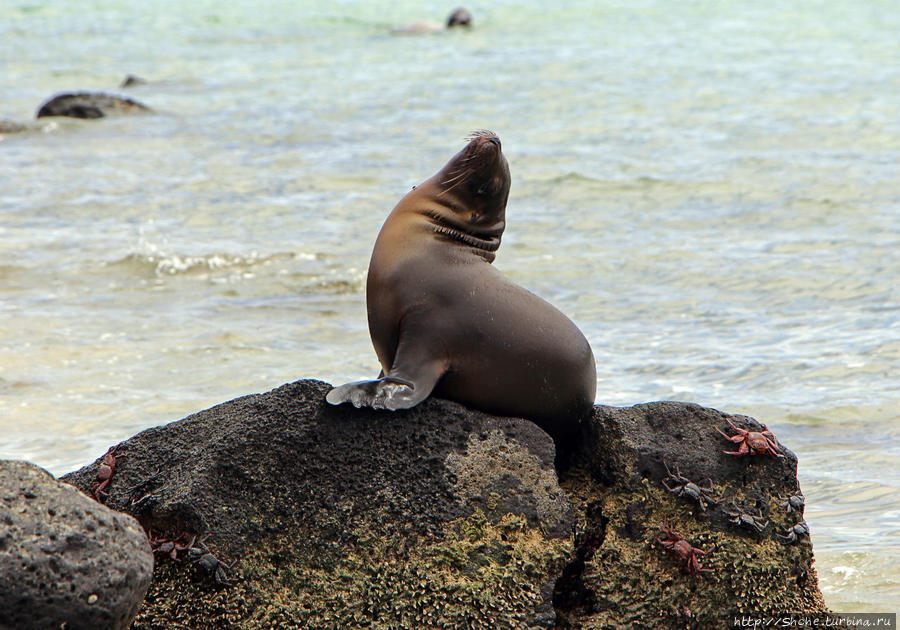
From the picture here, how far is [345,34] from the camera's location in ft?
101

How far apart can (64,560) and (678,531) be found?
1.78 m

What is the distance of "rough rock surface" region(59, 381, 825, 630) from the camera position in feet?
11.8

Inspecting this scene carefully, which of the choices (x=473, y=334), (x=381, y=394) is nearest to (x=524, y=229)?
(x=473, y=334)

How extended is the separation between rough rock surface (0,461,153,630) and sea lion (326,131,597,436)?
1053mm

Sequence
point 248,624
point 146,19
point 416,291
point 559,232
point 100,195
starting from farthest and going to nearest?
1. point 146,19
2. point 100,195
3. point 559,232
4. point 416,291
5. point 248,624

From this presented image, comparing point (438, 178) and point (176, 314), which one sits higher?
point (438, 178)

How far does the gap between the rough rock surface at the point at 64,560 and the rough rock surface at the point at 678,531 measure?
1.28 m

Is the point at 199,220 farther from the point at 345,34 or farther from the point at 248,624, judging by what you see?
the point at 345,34

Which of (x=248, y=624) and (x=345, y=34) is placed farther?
(x=345, y=34)

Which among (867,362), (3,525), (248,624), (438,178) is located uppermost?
(438,178)

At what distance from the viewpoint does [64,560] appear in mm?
3119

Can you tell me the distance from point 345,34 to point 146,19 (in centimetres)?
727

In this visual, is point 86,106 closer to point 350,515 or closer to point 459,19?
point 459,19

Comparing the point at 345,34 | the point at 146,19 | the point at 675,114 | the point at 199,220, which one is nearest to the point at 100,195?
the point at 199,220
